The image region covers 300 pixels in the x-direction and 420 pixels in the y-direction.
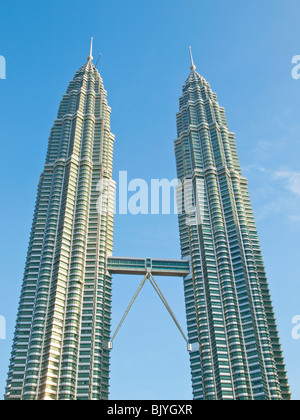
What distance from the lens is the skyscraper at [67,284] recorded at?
128m

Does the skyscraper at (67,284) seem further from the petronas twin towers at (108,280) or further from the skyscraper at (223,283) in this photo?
the skyscraper at (223,283)

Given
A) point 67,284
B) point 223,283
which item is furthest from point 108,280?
point 223,283

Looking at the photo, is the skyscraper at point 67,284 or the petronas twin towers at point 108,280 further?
the petronas twin towers at point 108,280

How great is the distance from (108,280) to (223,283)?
3741cm

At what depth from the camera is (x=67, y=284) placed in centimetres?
14575

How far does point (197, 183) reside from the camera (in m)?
176

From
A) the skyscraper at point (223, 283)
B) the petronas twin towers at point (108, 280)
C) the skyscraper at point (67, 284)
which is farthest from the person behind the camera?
the skyscraper at point (223, 283)

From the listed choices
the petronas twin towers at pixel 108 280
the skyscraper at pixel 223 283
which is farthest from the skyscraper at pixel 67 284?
the skyscraper at pixel 223 283

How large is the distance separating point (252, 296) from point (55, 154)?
9459 centimetres

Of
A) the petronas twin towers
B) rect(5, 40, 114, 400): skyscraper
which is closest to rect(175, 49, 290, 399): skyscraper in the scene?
the petronas twin towers

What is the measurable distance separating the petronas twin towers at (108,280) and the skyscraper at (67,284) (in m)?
0.34
